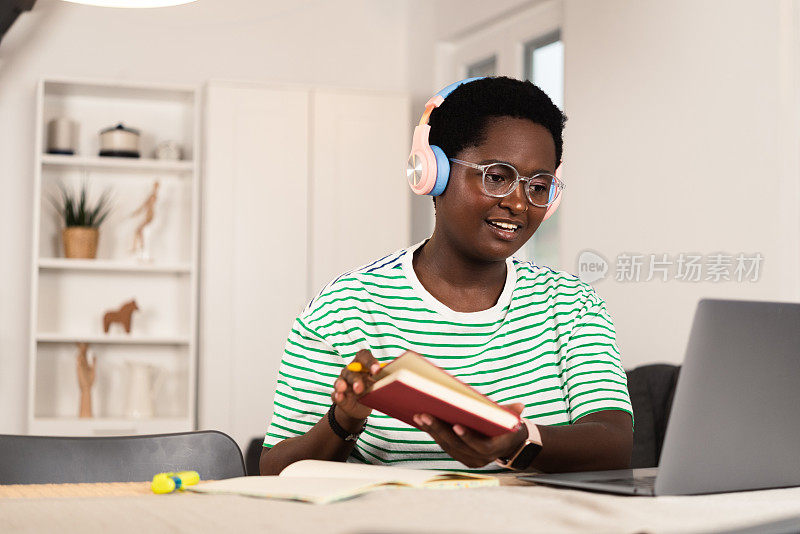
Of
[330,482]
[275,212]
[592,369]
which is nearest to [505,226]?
[592,369]

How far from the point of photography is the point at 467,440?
3.56 ft

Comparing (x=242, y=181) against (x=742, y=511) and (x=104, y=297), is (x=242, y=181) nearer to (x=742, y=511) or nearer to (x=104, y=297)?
(x=104, y=297)

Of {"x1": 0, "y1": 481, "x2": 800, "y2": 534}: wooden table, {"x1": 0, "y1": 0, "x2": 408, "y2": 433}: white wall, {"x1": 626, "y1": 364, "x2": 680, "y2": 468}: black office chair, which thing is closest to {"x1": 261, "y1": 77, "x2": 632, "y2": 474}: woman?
{"x1": 0, "y1": 481, "x2": 800, "y2": 534}: wooden table

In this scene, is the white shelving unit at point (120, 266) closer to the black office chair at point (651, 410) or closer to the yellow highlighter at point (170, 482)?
the black office chair at point (651, 410)

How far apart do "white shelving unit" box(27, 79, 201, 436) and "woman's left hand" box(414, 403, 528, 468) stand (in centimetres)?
311

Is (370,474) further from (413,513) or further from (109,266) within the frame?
(109,266)

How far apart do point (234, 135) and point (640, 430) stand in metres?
2.33

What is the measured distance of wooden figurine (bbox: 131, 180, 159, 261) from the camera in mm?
4227

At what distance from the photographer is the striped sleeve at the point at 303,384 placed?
146 cm

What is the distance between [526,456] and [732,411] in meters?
0.29

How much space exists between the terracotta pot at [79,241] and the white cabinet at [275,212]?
48 cm

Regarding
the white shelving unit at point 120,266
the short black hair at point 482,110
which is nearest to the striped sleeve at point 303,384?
the short black hair at point 482,110

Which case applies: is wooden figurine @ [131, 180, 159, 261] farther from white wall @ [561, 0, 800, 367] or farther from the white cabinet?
white wall @ [561, 0, 800, 367]

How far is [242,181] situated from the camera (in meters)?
4.20
